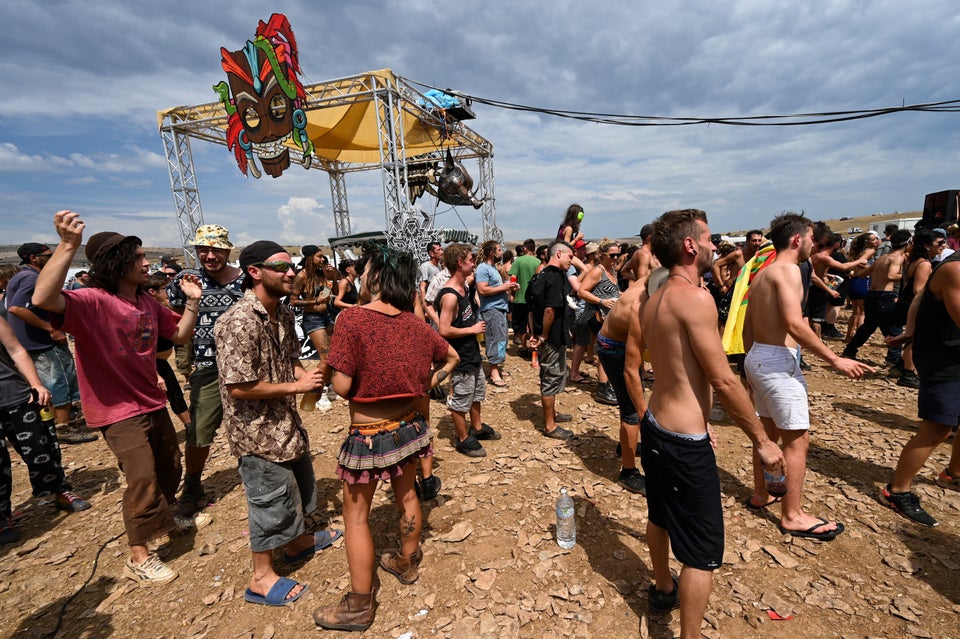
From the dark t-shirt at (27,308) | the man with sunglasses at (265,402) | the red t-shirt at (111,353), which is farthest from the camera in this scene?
the dark t-shirt at (27,308)

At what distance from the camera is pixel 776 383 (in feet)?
9.73

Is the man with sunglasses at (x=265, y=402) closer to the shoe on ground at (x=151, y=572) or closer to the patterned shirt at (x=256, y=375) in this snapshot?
the patterned shirt at (x=256, y=375)

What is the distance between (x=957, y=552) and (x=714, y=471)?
2481mm

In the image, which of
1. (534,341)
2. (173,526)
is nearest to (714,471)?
(534,341)

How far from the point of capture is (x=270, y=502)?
2576mm

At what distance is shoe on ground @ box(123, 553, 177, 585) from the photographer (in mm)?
2936

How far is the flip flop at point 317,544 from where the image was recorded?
3082 mm

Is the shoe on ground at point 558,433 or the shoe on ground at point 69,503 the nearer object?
the shoe on ground at point 69,503

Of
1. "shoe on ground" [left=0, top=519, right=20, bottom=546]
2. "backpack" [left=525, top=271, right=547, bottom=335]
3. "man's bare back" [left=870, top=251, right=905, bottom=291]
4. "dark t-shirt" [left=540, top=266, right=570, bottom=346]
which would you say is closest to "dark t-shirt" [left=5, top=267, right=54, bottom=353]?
"shoe on ground" [left=0, top=519, right=20, bottom=546]

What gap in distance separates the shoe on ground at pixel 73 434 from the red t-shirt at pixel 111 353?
3970 millimetres

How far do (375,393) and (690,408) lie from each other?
1677 mm

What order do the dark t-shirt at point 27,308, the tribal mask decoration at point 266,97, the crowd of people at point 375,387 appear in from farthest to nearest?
the tribal mask decoration at point 266,97
the dark t-shirt at point 27,308
the crowd of people at point 375,387

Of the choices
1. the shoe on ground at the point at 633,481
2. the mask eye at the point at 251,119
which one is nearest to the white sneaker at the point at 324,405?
the shoe on ground at the point at 633,481

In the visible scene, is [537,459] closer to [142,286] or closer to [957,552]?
[957,552]
